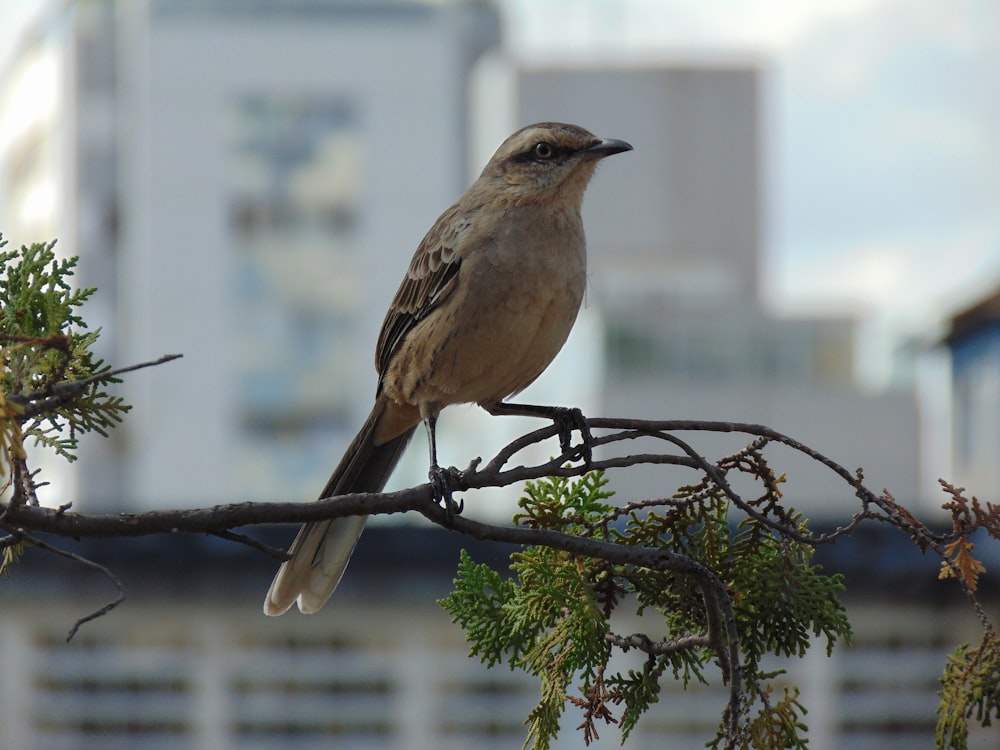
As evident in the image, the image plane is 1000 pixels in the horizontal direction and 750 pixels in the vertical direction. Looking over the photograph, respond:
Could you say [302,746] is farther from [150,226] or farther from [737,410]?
[150,226]

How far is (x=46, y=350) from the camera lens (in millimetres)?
1951

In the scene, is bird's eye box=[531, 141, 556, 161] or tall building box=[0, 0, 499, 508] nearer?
bird's eye box=[531, 141, 556, 161]

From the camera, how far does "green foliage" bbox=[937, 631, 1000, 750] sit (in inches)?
82.2

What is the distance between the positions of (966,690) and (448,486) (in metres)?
1.04

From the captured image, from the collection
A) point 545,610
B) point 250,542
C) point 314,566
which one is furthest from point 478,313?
point 250,542

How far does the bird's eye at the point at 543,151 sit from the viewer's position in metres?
3.82

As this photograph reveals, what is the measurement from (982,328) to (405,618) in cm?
1158

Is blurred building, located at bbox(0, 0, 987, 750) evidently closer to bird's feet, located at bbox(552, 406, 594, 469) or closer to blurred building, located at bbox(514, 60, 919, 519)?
blurred building, located at bbox(514, 60, 919, 519)

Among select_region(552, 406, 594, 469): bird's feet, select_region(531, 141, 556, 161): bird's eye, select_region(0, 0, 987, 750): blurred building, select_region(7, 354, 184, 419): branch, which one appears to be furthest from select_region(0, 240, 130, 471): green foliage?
select_region(0, 0, 987, 750): blurred building

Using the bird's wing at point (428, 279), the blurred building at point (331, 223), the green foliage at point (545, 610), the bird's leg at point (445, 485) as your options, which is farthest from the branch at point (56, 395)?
the blurred building at point (331, 223)

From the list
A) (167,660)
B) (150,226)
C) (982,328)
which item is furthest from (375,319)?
(167,660)

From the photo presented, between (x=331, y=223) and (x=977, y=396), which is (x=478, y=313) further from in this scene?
(x=331, y=223)

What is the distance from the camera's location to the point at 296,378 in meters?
56.8

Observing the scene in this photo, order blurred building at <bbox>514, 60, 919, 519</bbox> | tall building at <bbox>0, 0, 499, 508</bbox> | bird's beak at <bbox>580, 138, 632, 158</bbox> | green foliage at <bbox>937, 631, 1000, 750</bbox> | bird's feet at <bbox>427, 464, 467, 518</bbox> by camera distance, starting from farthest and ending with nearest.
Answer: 1. tall building at <bbox>0, 0, 499, 508</bbox>
2. blurred building at <bbox>514, 60, 919, 519</bbox>
3. bird's beak at <bbox>580, 138, 632, 158</bbox>
4. bird's feet at <bbox>427, 464, 467, 518</bbox>
5. green foliage at <bbox>937, 631, 1000, 750</bbox>
